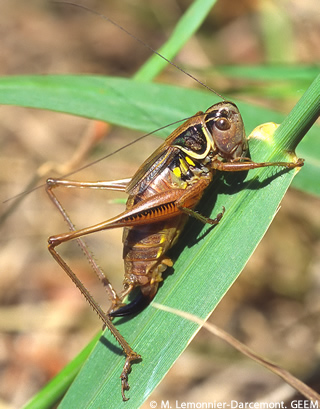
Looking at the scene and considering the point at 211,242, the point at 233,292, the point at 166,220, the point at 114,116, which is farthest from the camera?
the point at 233,292

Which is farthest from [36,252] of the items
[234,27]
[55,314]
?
[234,27]

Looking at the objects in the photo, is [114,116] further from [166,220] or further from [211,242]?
[211,242]

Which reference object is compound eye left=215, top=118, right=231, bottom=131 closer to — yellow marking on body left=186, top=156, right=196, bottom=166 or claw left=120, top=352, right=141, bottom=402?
yellow marking on body left=186, top=156, right=196, bottom=166

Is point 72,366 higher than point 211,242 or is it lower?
lower

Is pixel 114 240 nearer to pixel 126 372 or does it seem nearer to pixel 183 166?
pixel 183 166

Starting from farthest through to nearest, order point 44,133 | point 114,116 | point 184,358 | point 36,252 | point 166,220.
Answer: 1. point 44,133
2. point 36,252
3. point 184,358
4. point 114,116
5. point 166,220

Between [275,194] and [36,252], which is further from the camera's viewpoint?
[36,252]

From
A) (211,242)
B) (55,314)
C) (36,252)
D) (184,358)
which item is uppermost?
(211,242)
